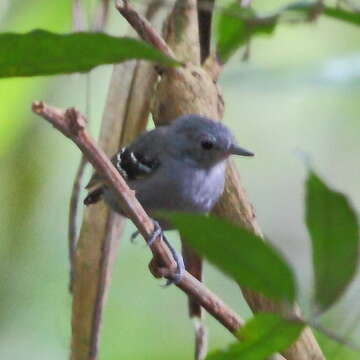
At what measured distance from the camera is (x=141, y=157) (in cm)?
173

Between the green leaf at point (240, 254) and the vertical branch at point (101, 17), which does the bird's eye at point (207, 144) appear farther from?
the green leaf at point (240, 254)

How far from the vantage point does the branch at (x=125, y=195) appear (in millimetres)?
743

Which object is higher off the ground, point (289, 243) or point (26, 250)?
point (26, 250)

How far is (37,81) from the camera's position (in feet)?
6.68

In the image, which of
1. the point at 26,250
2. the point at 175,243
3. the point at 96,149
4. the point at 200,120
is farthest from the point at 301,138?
the point at 96,149

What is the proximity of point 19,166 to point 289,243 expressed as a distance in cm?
102

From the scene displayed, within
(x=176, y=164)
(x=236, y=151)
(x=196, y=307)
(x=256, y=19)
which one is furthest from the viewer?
(x=176, y=164)

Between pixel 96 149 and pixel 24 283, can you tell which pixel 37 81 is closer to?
pixel 24 283

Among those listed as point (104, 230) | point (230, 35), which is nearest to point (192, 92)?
point (230, 35)

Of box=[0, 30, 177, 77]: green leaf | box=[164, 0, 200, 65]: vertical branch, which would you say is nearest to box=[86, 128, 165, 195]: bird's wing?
box=[164, 0, 200, 65]: vertical branch

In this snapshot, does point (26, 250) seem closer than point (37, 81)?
No

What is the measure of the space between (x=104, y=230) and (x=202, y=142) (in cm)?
44

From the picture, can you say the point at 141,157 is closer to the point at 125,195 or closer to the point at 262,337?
the point at 125,195

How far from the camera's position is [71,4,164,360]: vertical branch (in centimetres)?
131
